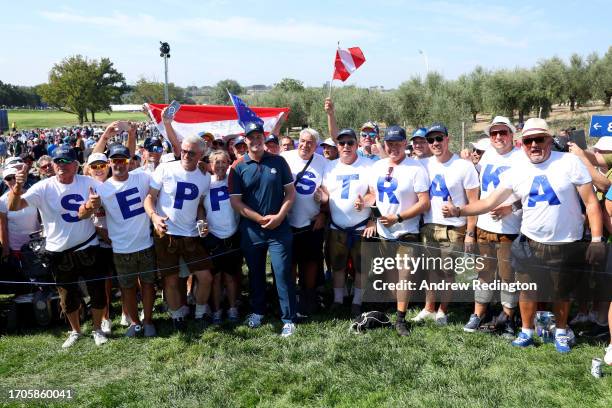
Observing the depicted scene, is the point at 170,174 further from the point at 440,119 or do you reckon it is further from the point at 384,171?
the point at 440,119

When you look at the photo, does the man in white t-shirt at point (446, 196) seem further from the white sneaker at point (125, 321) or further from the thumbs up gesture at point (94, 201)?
the white sneaker at point (125, 321)

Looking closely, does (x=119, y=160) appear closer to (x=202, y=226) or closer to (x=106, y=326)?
(x=202, y=226)

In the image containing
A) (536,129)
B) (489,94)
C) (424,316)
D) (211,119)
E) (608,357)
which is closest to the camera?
(608,357)

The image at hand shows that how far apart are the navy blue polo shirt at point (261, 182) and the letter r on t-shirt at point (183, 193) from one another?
46cm

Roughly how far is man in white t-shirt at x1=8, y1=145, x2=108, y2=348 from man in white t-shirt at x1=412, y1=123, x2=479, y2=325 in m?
3.93

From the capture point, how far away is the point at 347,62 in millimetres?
8055

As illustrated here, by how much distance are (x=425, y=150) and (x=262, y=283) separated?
271 centimetres

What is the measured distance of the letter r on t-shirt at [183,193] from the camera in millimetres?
5781

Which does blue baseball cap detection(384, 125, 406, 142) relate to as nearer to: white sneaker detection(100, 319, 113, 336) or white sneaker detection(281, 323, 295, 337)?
white sneaker detection(281, 323, 295, 337)

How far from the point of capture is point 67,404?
4434 millimetres

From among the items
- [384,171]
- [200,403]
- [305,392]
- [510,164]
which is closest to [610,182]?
[510,164]

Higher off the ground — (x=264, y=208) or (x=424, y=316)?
(x=264, y=208)

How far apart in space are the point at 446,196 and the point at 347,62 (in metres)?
3.50

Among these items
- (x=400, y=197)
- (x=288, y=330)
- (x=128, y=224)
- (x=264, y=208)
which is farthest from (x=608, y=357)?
(x=128, y=224)
